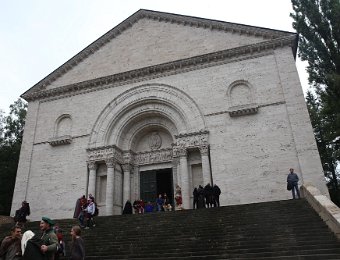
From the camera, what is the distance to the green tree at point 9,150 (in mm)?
26266

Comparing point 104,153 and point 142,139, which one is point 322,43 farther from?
point 104,153

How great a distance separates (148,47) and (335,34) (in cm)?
1149

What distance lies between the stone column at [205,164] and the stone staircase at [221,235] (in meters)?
3.93

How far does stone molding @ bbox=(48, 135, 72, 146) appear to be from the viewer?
19609 millimetres

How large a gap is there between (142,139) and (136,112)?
195 centimetres

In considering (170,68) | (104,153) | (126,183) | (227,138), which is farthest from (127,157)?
(227,138)

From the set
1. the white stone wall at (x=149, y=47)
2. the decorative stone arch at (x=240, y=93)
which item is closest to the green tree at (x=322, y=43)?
the white stone wall at (x=149, y=47)

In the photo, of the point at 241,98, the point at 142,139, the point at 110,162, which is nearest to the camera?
the point at 241,98

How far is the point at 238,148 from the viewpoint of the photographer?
1636cm

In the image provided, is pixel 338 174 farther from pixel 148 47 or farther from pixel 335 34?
pixel 148 47

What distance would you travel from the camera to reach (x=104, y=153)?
18516 mm

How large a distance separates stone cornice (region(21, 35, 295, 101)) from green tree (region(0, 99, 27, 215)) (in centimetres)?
816

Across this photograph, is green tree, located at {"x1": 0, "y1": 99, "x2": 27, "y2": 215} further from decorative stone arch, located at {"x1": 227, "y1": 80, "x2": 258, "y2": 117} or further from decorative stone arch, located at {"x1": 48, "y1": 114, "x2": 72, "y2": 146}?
decorative stone arch, located at {"x1": 227, "y1": 80, "x2": 258, "y2": 117}

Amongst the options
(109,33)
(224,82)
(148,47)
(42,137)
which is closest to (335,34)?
(224,82)
